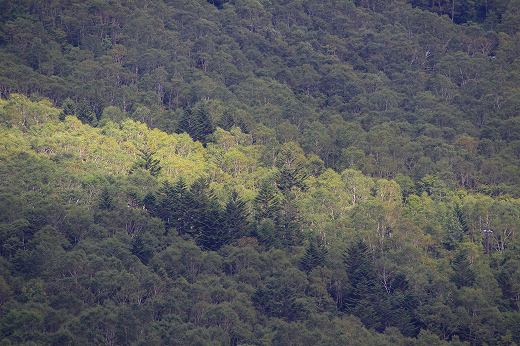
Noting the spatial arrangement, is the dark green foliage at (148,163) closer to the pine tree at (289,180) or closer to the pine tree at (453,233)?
the pine tree at (289,180)

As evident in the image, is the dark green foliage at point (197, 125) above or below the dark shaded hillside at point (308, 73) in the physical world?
above

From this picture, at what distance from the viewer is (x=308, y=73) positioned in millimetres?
95000

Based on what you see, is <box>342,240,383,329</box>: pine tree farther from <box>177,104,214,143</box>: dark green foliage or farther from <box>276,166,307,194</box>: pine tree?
<box>177,104,214,143</box>: dark green foliage

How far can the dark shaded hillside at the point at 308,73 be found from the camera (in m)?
80.8

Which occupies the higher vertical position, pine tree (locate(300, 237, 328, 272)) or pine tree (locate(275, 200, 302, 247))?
pine tree (locate(300, 237, 328, 272))

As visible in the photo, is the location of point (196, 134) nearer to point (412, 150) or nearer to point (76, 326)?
point (412, 150)

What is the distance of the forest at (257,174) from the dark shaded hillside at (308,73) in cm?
16

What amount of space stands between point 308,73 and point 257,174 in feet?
71.8

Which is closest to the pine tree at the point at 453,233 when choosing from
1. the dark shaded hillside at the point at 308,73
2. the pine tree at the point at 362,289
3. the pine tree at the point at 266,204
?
the pine tree at the point at 362,289

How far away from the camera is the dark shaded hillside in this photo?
265 ft

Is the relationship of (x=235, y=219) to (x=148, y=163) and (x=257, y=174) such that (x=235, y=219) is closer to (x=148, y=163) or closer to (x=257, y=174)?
(x=148, y=163)

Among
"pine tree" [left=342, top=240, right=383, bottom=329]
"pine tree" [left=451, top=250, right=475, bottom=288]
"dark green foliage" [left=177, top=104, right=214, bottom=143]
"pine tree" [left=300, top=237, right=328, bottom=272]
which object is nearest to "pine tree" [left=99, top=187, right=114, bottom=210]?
"pine tree" [left=300, top=237, right=328, bottom=272]

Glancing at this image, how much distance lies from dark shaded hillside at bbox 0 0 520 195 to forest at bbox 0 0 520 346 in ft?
0.51

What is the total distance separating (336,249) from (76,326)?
1500 cm
